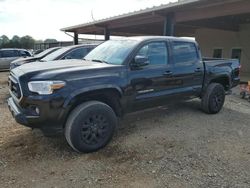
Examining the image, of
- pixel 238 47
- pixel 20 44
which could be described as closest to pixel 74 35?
pixel 238 47

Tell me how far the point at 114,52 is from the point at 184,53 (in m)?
1.64

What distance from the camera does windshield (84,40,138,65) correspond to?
4.74m

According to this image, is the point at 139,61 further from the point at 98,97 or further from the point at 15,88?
the point at 15,88

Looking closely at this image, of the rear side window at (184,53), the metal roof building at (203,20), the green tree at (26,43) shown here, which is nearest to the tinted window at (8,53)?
the metal roof building at (203,20)

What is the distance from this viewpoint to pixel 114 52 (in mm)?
4984

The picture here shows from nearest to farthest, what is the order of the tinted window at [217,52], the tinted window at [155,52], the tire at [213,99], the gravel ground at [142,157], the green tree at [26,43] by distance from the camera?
the gravel ground at [142,157] → the tinted window at [155,52] → the tire at [213,99] → the tinted window at [217,52] → the green tree at [26,43]

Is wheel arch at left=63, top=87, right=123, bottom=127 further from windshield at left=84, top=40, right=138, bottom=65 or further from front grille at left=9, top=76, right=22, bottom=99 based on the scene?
front grille at left=9, top=76, right=22, bottom=99

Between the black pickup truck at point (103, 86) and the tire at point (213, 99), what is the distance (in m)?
0.34

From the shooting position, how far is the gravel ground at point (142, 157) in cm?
347

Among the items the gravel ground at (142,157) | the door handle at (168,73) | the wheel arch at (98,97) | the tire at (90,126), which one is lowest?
the gravel ground at (142,157)

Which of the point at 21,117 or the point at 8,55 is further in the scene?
the point at 8,55

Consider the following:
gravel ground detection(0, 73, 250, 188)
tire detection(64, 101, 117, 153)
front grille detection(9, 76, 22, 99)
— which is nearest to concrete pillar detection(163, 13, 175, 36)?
gravel ground detection(0, 73, 250, 188)

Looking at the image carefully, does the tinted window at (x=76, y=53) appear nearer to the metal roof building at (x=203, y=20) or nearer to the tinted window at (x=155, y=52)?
the tinted window at (x=155, y=52)

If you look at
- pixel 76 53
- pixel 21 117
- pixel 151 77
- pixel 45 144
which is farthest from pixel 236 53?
pixel 21 117
